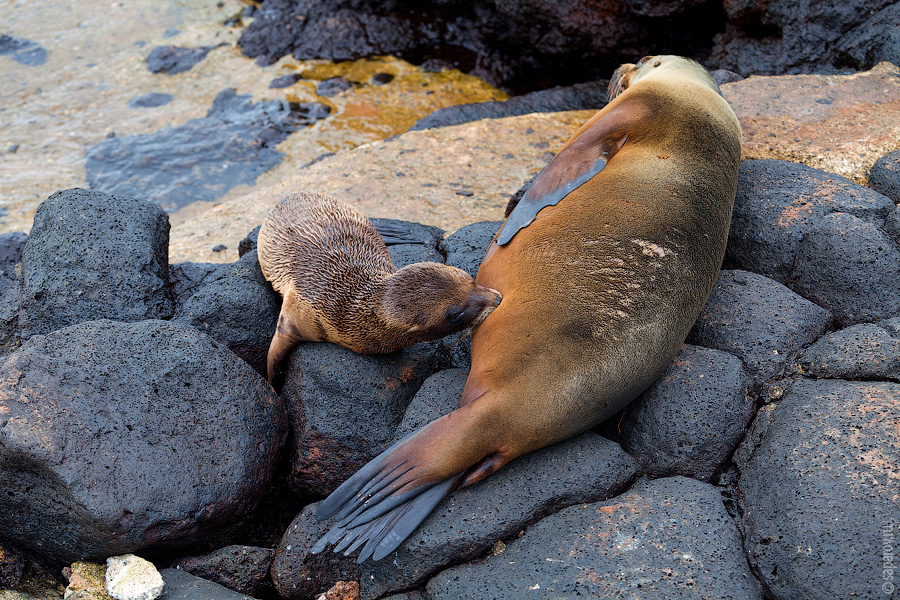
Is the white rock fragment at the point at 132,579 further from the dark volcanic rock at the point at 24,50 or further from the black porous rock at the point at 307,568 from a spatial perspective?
the dark volcanic rock at the point at 24,50

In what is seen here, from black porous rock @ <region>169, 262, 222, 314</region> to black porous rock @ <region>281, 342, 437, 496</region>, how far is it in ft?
3.86

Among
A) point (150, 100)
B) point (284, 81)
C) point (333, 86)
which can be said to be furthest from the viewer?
point (284, 81)

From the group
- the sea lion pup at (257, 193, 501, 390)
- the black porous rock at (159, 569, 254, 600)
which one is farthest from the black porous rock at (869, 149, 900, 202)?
the black porous rock at (159, 569, 254, 600)

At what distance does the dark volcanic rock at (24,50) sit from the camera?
32.3 ft

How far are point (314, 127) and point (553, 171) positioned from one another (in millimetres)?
5448

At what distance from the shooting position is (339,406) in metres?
3.67

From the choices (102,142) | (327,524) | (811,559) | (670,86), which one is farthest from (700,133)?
(102,142)

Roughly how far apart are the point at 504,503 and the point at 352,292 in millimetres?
1598

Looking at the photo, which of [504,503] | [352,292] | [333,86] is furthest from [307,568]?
[333,86]

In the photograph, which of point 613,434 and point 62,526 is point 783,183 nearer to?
point 613,434

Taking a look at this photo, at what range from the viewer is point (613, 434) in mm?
3467

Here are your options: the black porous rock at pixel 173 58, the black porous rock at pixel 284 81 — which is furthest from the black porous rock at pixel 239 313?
the black porous rock at pixel 173 58

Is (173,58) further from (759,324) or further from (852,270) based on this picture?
(852,270)

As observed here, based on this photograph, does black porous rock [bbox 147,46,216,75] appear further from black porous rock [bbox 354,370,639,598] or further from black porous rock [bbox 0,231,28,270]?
black porous rock [bbox 354,370,639,598]
